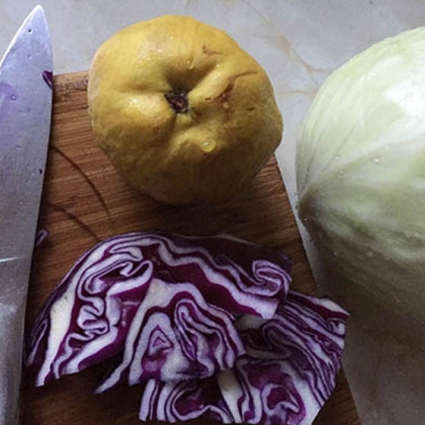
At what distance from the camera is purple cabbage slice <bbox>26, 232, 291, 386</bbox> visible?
2.79 ft

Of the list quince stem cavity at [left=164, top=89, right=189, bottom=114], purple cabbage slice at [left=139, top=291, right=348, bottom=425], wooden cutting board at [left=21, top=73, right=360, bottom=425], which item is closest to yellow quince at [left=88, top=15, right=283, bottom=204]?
quince stem cavity at [left=164, top=89, right=189, bottom=114]

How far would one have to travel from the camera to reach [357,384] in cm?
103

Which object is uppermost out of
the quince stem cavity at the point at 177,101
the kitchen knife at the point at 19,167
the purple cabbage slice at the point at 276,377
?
the quince stem cavity at the point at 177,101

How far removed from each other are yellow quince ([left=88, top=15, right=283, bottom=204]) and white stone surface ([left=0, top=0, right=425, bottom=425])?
0.80ft

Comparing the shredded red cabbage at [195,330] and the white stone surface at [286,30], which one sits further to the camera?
the white stone surface at [286,30]

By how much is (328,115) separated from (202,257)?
0.76ft

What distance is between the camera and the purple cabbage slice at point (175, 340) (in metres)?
0.85

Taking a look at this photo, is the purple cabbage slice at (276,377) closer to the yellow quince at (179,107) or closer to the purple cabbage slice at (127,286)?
the purple cabbage slice at (127,286)

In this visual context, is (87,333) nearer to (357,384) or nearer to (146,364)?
(146,364)

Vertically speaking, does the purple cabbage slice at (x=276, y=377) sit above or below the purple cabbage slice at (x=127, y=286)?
below

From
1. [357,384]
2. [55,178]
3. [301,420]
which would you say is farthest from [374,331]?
[55,178]

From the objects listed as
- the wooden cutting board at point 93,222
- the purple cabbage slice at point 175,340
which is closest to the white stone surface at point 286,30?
the wooden cutting board at point 93,222

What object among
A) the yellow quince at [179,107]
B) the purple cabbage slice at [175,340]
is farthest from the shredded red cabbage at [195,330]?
the yellow quince at [179,107]

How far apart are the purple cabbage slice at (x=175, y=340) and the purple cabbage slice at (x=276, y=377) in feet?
0.08
